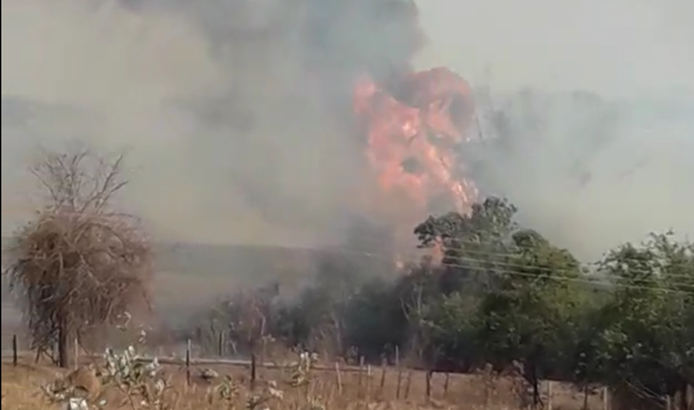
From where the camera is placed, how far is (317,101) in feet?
4.42

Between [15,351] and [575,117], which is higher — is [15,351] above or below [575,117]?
below

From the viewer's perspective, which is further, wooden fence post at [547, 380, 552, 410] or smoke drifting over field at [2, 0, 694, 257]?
wooden fence post at [547, 380, 552, 410]

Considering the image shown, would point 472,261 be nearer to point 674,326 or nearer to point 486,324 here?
point 486,324

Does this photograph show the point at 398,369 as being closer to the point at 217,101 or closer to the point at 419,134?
the point at 419,134

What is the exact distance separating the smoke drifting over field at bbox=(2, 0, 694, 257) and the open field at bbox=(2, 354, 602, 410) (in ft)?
0.65

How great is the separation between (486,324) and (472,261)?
94 millimetres

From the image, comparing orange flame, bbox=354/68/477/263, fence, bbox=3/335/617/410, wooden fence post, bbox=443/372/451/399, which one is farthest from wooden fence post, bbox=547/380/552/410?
orange flame, bbox=354/68/477/263

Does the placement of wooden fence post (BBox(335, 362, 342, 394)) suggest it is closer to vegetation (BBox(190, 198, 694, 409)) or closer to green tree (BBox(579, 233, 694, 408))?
vegetation (BBox(190, 198, 694, 409))

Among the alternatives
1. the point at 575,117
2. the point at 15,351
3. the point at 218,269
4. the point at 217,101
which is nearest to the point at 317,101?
the point at 217,101

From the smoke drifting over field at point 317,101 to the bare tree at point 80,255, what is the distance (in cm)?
3

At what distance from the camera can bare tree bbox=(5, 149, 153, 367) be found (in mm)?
1246

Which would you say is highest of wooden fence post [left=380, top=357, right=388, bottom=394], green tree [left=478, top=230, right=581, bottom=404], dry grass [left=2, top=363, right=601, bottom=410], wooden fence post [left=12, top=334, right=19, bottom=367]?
green tree [left=478, top=230, right=581, bottom=404]

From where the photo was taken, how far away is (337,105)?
1.35 meters

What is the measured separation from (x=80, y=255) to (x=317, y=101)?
39 cm
